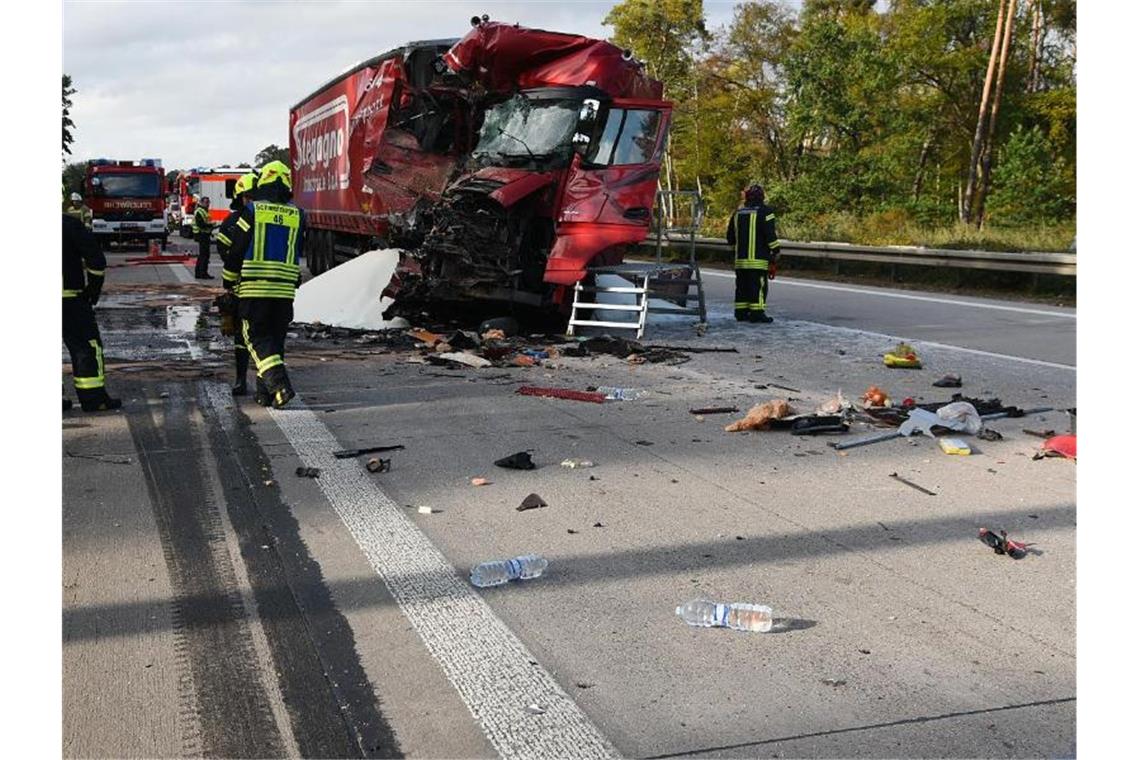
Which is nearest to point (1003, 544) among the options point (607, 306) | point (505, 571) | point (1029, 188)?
point (505, 571)

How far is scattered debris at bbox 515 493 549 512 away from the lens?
20.0 feet

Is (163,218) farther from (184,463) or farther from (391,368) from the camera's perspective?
(184,463)

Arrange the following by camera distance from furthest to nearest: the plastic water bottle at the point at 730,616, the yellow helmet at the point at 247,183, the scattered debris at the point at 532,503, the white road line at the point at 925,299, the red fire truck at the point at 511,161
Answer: the white road line at the point at 925,299 < the red fire truck at the point at 511,161 < the yellow helmet at the point at 247,183 < the scattered debris at the point at 532,503 < the plastic water bottle at the point at 730,616

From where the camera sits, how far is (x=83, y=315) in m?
9.20

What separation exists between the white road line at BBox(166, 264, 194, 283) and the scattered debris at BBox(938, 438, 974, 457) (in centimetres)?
1888

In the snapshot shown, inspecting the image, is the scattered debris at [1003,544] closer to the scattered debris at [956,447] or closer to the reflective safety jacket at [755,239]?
the scattered debris at [956,447]

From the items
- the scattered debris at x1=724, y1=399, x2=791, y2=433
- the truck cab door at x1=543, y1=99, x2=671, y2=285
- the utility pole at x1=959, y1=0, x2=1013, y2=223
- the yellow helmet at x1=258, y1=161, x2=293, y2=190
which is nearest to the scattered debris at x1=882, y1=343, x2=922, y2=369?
the truck cab door at x1=543, y1=99, x2=671, y2=285

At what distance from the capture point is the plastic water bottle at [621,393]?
949 cm

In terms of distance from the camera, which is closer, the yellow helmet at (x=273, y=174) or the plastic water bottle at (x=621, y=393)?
the yellow helmet at (x=273, y=174)

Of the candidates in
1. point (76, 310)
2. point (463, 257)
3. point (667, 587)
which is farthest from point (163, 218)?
point (667, 587)

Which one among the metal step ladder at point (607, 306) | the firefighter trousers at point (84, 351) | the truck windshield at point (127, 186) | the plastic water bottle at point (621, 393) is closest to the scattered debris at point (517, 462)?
the plastic water bottle at point (621, 393)

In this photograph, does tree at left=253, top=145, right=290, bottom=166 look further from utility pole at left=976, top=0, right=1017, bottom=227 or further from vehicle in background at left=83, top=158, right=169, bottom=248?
utility pole at left=976, top=0, right=1017, bottom=227

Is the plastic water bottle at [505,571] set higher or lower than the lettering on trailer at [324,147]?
lower

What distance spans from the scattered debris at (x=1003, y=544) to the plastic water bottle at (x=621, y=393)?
430 centimetres
